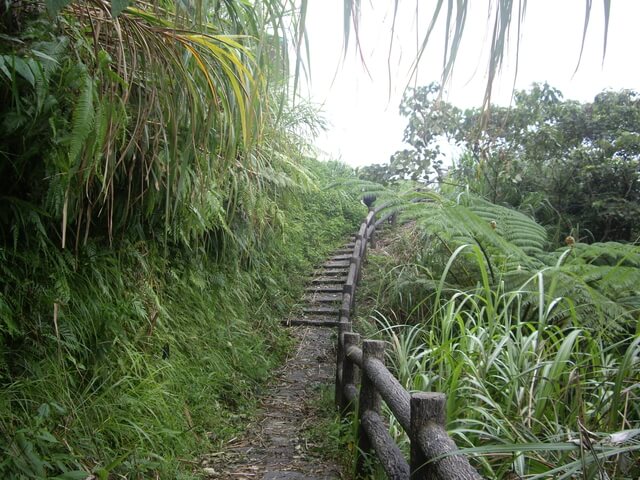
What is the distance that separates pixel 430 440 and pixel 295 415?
9.30 feet

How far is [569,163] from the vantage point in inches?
261

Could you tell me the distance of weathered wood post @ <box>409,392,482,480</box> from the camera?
1.65 meters

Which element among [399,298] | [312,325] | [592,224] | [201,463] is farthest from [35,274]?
[592,224]

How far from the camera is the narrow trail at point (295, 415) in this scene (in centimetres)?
332

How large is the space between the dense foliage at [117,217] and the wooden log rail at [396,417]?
3.15 ft

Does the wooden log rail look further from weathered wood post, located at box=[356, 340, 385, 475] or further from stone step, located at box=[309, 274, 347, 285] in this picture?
stone step, located at box=[309, 274, 347, 285]

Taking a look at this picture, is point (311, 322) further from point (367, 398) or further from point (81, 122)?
point (81, 122)

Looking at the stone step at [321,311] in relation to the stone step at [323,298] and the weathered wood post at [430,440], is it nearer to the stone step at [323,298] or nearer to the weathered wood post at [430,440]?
the stone step at [323,298]

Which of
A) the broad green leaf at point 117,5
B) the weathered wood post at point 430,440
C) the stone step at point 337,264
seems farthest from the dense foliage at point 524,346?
the stone step at point 337,264

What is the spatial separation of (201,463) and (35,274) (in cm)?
152

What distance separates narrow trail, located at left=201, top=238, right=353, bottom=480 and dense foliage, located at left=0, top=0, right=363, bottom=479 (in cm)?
20

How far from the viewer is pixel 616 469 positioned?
1.77m

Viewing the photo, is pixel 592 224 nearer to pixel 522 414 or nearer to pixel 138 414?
pixel 522 414

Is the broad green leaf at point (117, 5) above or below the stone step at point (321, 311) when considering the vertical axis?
above
